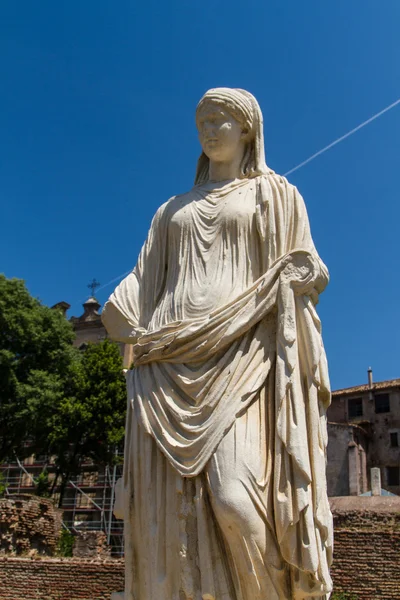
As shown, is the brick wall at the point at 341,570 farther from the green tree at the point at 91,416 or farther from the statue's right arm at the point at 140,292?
the statue's right arm at the point at 140,292

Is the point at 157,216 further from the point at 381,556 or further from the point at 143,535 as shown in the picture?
the point at 381,556

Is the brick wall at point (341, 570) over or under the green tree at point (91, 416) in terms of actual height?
under

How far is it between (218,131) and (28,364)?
3054 cm

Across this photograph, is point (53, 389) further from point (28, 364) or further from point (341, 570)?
point (341, 570)

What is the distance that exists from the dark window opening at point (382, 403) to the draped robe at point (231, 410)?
44.1m

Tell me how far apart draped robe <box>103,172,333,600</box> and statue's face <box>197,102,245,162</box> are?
1.08ft

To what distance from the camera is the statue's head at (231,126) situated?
460cm

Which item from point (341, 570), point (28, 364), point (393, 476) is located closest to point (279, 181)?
point (341, 570)

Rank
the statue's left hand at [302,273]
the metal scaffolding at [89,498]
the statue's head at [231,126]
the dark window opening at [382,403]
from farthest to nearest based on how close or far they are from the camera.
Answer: the dark window opening at [382,403] < the metal scaffolding at [89,498] < the statue's head at [231,126] < the statue's left hand at [302,273]

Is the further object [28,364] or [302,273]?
[28,364]

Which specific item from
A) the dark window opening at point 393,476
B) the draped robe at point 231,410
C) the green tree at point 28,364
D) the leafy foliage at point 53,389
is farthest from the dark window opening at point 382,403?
the draped robe at point 231,410

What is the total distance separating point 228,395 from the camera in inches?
149

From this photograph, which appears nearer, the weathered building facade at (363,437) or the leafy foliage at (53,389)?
the leafy foliage at (53,389)

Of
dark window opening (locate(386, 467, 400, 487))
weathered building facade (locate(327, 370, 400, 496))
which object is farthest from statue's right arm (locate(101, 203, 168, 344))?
dark window opening (locate(386, 467, 400, 487))
